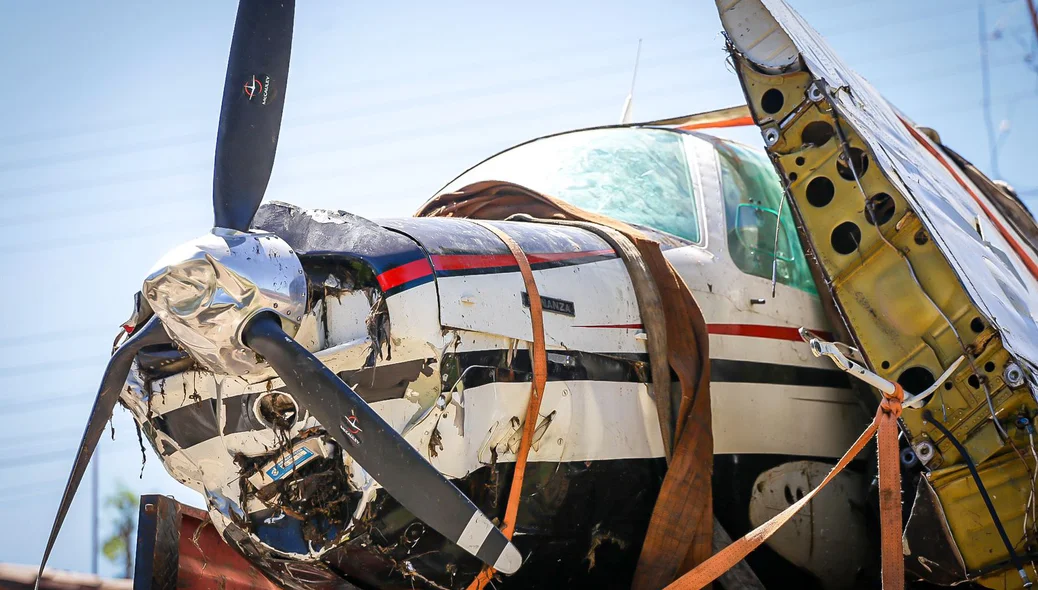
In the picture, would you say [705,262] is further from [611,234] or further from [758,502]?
[758,502]

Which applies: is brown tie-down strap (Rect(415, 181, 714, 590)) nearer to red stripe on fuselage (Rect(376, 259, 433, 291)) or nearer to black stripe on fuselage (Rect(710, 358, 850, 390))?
black stripe on fuselage (Rect(710, 358, 850, 390))

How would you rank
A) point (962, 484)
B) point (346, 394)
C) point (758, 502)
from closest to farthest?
1. point (346, 394)
2. point (962, 484)
3. point (758, 502)

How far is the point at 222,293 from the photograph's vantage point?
12.3ft

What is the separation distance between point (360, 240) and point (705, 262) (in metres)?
2.02

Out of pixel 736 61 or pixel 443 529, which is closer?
pixel 443 529

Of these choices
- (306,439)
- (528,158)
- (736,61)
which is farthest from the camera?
(528,158)

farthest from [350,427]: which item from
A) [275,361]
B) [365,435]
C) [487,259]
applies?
[487,259]

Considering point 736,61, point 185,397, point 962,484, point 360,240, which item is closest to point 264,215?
point 360,240

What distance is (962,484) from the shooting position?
16.4ft

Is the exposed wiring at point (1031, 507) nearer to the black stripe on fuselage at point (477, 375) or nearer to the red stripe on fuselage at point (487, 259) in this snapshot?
the black stripe on fuselage at point (477, 375)

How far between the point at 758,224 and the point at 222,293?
3.25 metres

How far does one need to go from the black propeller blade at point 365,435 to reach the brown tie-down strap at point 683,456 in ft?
3.73

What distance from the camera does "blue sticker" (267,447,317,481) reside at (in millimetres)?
4078

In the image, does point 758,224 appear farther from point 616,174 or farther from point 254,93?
point 254,93
